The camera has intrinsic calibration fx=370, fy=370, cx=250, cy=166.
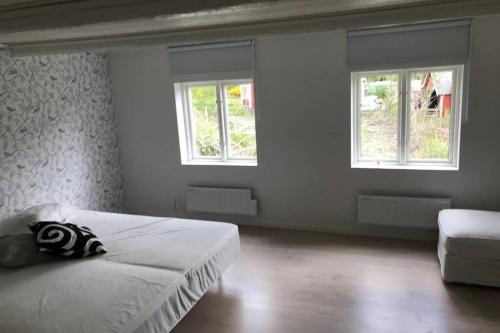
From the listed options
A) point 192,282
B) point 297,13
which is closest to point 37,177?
point 192,282

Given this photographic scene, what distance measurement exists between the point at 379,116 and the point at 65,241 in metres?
3.08

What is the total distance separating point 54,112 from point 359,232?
346 cm

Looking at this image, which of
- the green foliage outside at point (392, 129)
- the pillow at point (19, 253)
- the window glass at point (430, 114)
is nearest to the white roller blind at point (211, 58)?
the green foliage outside at point (392, 129)

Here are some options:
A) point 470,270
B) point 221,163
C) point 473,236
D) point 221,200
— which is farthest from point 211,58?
point 470,270

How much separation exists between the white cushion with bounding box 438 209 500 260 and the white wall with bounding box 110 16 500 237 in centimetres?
61

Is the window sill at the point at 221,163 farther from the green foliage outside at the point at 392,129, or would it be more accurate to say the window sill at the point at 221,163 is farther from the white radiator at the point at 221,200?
the green foliage outside at the point at 392,129

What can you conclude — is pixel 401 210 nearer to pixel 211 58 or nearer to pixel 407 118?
pixel 407 118

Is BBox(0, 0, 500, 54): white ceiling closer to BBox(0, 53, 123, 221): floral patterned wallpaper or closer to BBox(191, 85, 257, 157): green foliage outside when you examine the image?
BBox(0, 53, 123, 221): floral patterned wallpaper

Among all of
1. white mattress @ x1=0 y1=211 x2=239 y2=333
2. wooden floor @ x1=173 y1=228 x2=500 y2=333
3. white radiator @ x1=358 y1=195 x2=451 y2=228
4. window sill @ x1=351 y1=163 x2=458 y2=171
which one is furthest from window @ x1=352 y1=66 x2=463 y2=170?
white mattress @ x1=0 y1=211 x2=239 y2=333

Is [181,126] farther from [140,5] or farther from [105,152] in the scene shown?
Answer: [140,5]

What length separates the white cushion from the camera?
8.91 feet

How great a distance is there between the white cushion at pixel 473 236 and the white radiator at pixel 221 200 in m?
2.03

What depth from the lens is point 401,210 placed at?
3.66m

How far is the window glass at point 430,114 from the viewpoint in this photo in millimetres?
3572
